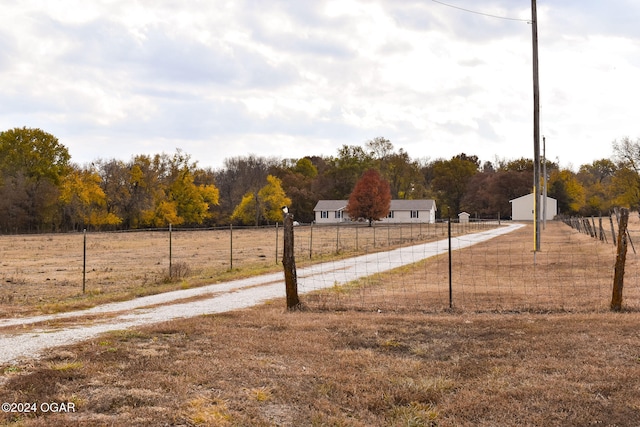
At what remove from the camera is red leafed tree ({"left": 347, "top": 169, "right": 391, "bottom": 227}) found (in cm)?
7875

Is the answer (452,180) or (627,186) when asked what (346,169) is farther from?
(627,186)

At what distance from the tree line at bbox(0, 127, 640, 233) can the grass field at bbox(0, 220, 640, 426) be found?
4508 cm

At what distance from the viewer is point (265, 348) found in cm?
789

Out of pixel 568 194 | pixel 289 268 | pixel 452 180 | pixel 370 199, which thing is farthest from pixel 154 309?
pixel 452 180

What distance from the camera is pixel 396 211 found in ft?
333

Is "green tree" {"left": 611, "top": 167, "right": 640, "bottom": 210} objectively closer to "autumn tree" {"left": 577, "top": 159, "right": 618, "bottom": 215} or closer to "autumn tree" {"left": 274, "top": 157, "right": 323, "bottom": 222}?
"autumn tree" {"left": 577, "top": 159, "right": 618, "bottom": 215}

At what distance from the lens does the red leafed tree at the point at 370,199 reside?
258 ft

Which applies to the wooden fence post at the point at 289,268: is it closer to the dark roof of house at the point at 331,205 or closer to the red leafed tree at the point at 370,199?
the red leafed tree at the point at 370,199

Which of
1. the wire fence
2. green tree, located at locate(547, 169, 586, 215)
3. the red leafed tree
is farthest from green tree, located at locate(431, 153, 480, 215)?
the wire fence

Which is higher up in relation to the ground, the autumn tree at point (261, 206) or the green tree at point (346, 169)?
the green tree at point (346, 169)

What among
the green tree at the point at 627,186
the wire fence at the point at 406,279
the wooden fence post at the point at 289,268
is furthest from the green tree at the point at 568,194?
the wooden fence post at the point at 289,268

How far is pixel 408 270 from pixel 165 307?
1017 cm

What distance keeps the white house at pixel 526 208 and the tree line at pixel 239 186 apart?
2378mm

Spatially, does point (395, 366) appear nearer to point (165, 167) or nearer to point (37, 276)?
point (37, 276)
